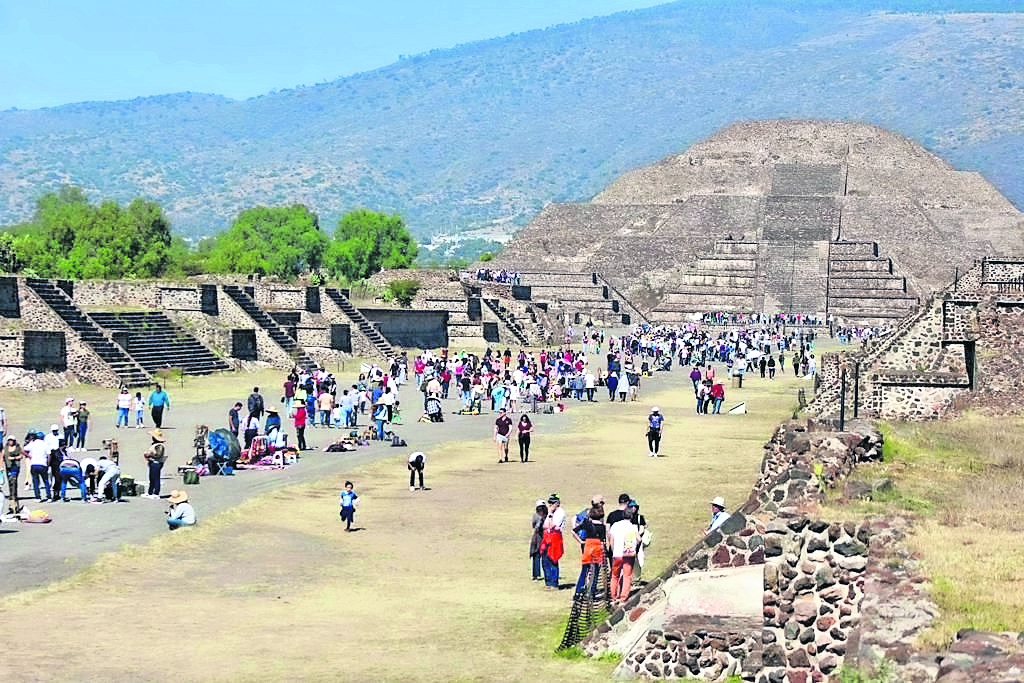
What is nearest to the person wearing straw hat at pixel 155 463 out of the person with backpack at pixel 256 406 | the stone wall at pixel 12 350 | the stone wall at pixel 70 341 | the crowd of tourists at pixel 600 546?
the crowd of tourists at pixel 600 546

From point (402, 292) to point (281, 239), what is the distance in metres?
42.7

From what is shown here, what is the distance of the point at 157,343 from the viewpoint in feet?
170

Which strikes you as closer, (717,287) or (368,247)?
(717,287)

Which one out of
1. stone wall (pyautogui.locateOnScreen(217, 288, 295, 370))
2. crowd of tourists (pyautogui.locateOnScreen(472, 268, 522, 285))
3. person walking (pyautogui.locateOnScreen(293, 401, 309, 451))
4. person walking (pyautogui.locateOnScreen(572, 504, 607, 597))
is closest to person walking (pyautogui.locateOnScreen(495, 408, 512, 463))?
person walking (pyautogui.locateOnScreen(293, 401, 309, 451))

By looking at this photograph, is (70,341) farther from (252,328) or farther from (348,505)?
(348,505)

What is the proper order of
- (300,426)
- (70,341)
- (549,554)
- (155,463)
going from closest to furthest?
1. (549,554)
2. (155,463)
3. (300,426)
4. (70,341)

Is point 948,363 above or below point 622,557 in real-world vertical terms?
above

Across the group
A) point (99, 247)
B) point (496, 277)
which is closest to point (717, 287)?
point (496, 277)

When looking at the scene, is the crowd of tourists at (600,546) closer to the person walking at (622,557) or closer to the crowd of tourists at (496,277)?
the person walking at (622,557)

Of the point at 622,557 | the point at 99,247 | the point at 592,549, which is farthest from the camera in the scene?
the point at 99,247

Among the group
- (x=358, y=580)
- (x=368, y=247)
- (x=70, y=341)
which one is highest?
(x=368, y=247)

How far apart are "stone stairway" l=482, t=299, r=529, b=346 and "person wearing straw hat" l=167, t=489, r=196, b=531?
53377mm

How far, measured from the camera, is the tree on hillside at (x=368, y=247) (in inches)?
4345

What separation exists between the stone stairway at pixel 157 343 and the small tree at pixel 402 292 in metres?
23.1
